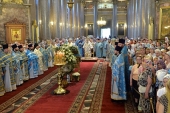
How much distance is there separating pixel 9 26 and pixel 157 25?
10.7m

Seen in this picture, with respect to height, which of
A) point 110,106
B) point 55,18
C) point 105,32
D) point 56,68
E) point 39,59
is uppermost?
point 55,18

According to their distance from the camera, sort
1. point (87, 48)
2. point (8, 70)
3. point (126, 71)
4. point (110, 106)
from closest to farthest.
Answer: point (110, 106) < point (126, 71) < point (8, 70) < point (87, 48)

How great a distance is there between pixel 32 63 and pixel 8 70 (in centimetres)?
249

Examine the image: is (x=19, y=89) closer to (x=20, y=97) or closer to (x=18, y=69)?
(x=18, y=69)

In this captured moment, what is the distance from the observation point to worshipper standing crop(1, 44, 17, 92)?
778 cm

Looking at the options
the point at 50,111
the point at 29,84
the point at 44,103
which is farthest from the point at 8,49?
the point at 50,111

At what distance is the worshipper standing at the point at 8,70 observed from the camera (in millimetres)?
7777

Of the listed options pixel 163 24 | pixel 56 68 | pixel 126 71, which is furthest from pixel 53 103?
pixel 163 24

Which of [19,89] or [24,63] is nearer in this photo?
[19,89]

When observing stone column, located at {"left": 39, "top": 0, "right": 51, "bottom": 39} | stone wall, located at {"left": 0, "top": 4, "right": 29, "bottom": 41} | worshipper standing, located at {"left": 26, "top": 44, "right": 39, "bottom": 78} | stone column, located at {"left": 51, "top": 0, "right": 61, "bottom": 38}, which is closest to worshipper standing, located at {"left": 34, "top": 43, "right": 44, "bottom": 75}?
worshipper standing, located at {"left": 26, "top": 44, "right": 39, "bottom": 78}

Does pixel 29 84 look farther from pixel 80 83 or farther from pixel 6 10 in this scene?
pixel 6 10

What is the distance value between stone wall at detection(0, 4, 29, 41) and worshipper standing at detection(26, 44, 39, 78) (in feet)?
17.8

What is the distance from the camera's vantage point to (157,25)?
1570 centimetres

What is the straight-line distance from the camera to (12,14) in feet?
50.2
